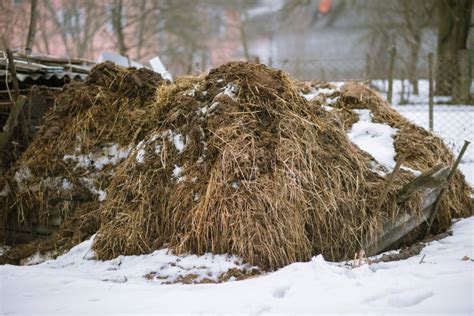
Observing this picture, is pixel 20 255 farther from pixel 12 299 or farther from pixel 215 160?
pixel 215 160

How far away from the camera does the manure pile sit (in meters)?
3.95

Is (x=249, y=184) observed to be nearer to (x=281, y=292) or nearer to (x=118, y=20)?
(x=281, y=292)

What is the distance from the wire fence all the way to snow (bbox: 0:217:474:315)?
552cm

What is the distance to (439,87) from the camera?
13.4 metres

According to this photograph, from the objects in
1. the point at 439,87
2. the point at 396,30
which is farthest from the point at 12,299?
the point at 396,30

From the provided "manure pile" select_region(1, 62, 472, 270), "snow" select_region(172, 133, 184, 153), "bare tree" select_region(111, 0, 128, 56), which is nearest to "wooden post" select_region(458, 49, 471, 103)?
"manure pile" select_region(1, 62, 472, 270)

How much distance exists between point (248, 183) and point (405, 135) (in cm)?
238

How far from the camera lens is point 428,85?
519 inches

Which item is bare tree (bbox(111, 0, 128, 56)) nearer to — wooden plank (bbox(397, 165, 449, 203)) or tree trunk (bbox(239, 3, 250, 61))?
tree trunk (bbox(239, 3, 250, 61))

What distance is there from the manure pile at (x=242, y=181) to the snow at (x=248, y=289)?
271mm

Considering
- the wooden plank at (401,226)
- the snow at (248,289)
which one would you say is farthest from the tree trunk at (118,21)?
the snow at (248,289)

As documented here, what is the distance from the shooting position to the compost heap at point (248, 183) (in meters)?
3.93

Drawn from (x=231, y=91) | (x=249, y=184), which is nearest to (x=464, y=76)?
(x=231, y=91)

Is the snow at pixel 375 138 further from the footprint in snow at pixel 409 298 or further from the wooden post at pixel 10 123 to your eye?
the wooden post at pixel 10 123
